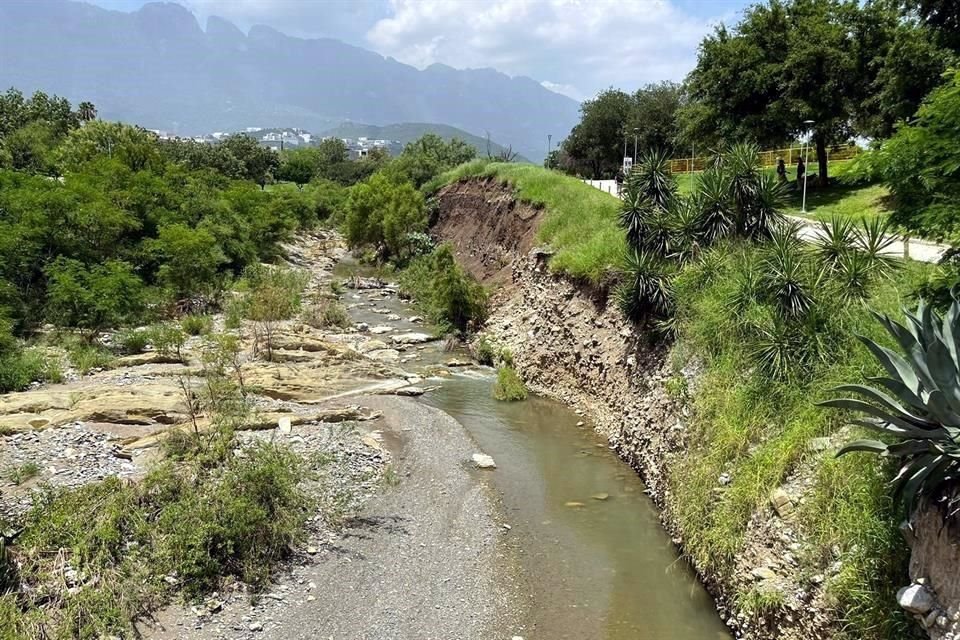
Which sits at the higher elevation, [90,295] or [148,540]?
[90,295]

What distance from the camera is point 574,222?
31.7 metres

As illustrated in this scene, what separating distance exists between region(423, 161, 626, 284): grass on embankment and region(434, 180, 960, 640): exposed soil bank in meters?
0.97

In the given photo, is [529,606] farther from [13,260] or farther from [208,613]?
[13,260]

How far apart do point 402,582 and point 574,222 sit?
23037 millimetres

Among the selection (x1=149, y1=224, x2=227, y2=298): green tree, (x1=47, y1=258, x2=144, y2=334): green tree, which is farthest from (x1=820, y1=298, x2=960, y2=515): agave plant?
(x1=149, y1=224, x2=227, y2=298): green tree

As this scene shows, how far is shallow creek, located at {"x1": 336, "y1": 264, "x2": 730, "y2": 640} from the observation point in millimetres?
11273

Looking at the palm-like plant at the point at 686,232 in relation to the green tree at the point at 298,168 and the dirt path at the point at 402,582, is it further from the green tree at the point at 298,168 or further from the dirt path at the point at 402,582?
the green tree at the point at 298,168

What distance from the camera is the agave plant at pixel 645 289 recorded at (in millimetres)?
18688

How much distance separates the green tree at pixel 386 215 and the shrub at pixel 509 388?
27866 mm

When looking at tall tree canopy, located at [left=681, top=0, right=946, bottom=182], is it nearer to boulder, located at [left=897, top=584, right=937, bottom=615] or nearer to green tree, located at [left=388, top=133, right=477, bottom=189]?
boulder, located at [left=897, top=584, right=937, bottom=615]

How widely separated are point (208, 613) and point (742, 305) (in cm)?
1330

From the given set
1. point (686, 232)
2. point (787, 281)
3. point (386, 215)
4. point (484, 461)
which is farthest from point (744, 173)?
point (386, 215)

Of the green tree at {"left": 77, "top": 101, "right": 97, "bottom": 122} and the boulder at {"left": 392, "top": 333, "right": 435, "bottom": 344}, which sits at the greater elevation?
the green tree at {"left": 77, "top": 101, "right": 97, "bottom": 122}

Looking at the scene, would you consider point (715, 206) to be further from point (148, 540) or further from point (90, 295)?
point (90, 295)
